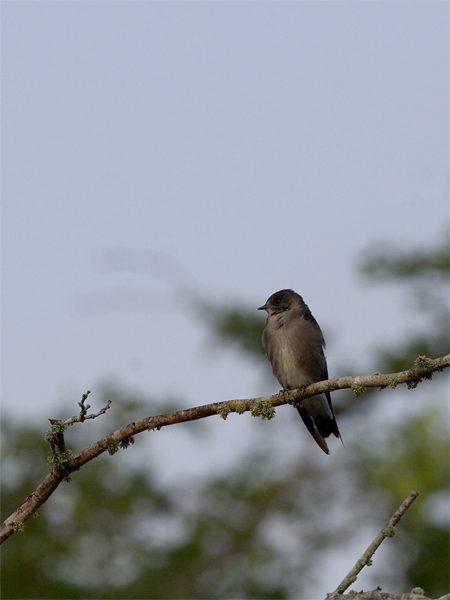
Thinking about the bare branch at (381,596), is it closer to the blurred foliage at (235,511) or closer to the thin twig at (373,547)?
the thin twig at (373,547)

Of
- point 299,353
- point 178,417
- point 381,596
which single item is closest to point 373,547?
point 381,596

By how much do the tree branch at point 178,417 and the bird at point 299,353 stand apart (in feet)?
10.9

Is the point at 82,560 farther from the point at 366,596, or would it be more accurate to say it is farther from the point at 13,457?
the point at 366,596

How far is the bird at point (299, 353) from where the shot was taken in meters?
7.72

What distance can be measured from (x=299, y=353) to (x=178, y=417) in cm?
384

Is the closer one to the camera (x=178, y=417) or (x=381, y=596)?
(x=381, y=596)

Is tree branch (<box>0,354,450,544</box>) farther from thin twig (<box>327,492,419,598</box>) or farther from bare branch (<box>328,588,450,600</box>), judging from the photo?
bare branch (<box>328,588,450,600</box>)

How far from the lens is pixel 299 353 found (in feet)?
25.2

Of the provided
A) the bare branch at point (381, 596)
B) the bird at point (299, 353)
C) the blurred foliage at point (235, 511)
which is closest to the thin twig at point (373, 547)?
the bare branch at point (381, 596)

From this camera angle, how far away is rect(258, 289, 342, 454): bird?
772 centimetres

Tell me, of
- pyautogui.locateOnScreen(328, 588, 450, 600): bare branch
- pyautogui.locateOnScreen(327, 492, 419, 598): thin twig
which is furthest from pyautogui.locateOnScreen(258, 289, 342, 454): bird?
pyautogui.locateOnScreen(328, 588, 450, 600): bare branch

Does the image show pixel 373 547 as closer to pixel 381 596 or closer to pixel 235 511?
pixel 381 596

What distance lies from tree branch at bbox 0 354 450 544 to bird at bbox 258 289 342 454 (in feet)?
10.9

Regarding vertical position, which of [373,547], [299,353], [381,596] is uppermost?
[299,353]
